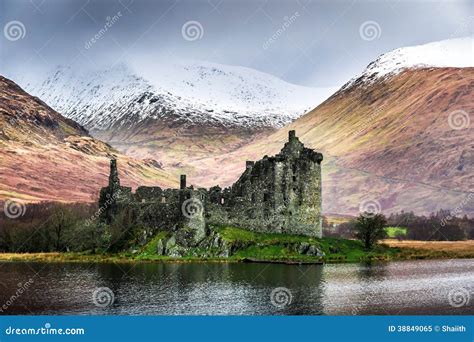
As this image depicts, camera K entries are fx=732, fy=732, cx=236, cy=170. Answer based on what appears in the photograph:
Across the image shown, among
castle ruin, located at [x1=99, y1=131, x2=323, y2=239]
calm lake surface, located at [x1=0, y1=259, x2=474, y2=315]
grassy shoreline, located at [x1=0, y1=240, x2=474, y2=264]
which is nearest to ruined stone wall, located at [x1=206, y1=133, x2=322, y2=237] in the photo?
castle ruin, located at [x1=99, y1=131, x2=323, y2=239]

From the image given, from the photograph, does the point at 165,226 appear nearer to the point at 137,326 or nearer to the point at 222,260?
the point at 222,260

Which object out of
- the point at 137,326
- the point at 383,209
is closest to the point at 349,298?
the point at 137,326

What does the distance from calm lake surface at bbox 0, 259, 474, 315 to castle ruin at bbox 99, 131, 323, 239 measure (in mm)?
9545

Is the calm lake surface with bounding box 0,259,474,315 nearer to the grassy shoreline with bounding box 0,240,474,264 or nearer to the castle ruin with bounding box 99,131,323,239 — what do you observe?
the grassy shoreline with bounding box 0,240,474,264

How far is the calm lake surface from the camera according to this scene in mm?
36000

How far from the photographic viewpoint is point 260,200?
228ft

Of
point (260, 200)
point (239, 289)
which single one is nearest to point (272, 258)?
point (260, 200)

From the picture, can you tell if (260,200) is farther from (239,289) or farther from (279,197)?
(239,289)

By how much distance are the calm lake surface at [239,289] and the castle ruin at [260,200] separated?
9545 millimetres

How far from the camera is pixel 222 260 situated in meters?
62.7

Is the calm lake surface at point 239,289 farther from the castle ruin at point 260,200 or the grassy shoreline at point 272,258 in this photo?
the castle ruin at point 260,200

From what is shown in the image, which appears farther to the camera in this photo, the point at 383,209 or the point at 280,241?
the point at 383,209

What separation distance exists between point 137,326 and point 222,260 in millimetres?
30548

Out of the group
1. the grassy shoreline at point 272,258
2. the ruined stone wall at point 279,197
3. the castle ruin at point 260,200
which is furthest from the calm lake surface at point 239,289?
the ruined stone wall at point 279,197
